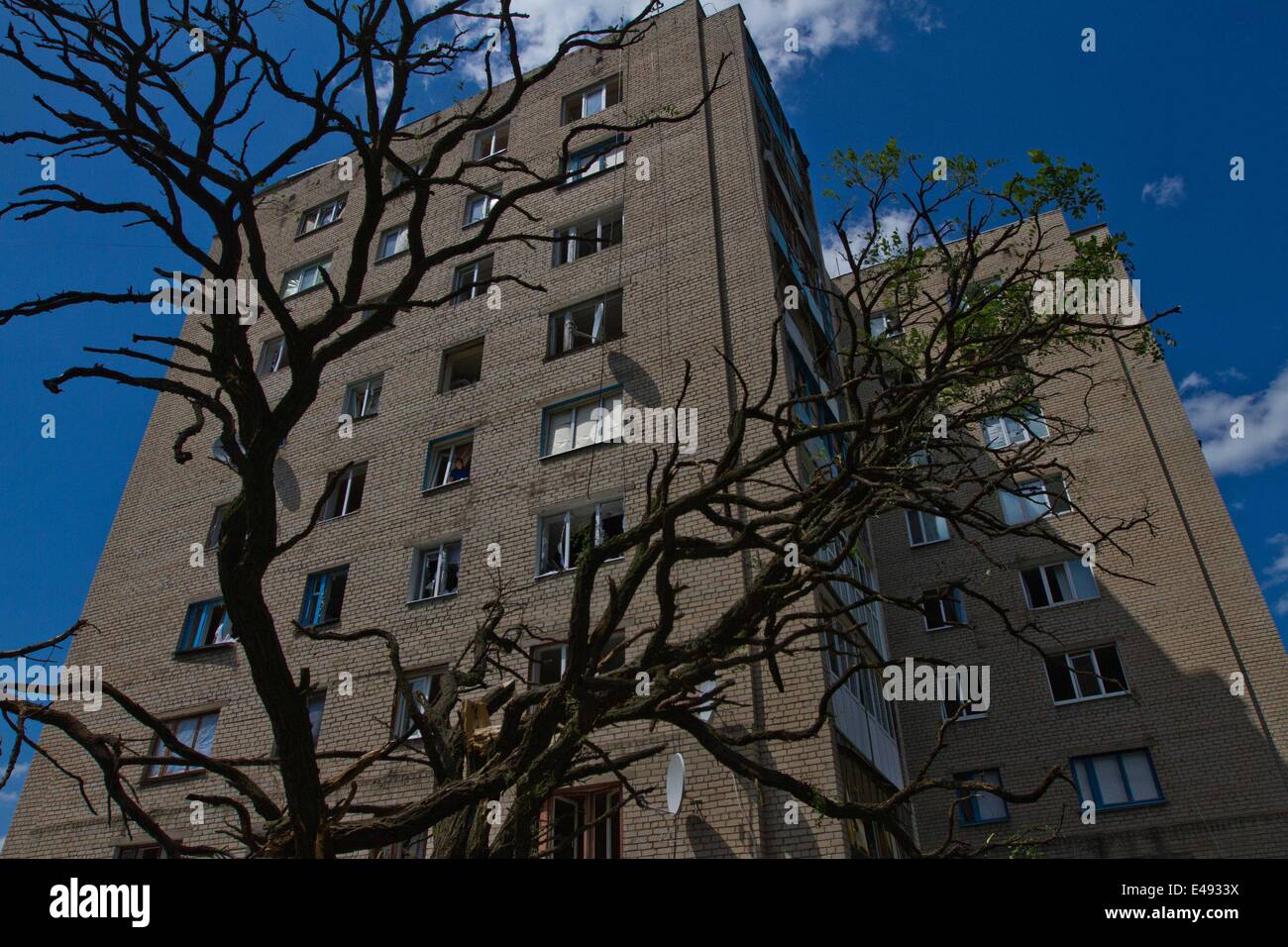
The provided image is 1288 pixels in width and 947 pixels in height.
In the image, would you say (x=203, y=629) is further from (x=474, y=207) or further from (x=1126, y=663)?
(x=1126, y=663)

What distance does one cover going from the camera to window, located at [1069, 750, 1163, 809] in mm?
17984

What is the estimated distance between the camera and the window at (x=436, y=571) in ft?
51.3

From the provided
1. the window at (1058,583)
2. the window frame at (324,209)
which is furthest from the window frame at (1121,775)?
the window frame at (324,209)

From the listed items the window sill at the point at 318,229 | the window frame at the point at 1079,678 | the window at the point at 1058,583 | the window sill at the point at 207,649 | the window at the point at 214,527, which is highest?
the window sill at the point at 318,229

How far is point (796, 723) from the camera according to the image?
1162 centimetres

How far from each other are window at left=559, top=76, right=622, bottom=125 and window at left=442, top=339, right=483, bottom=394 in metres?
7.10

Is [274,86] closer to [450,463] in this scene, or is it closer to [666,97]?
[450,463]

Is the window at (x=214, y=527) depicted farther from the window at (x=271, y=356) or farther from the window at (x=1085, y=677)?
the window at (x=1085, y=677)

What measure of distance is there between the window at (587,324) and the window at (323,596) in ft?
20.3

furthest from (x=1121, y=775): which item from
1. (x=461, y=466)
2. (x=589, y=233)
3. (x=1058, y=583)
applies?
(x=589, y=233)

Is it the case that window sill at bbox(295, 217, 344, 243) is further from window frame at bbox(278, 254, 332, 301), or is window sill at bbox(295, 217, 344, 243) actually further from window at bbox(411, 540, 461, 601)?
window at bbox(411, 540, 461, 601)

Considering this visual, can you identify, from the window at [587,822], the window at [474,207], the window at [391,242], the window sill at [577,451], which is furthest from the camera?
the window at [391,242]

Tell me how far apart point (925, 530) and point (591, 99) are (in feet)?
48.0

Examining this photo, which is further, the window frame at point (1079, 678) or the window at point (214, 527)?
the window at point (214, 527)
